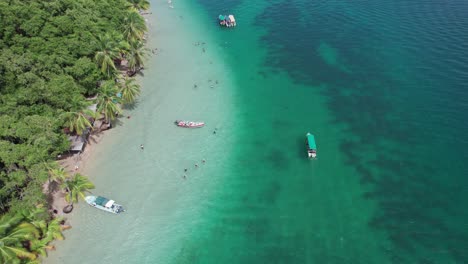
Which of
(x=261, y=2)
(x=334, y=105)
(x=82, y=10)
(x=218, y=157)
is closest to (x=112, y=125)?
(x=218, y=157)

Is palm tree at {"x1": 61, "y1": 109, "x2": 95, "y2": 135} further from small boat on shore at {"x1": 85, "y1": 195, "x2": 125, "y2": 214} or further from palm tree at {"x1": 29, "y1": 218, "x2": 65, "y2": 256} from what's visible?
palm tree at {"x1": 29, "y1": 218, "x2": 65, "y2": 256}

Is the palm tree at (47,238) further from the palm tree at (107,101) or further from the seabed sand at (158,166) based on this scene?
the palm tree at (107,101)

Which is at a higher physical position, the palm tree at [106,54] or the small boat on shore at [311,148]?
the palm tree at [106,54]

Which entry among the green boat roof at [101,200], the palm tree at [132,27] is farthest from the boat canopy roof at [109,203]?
the palm tree at [132,27]

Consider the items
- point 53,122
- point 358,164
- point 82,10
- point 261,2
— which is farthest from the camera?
point 261,2

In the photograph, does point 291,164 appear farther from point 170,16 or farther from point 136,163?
point 170,16
